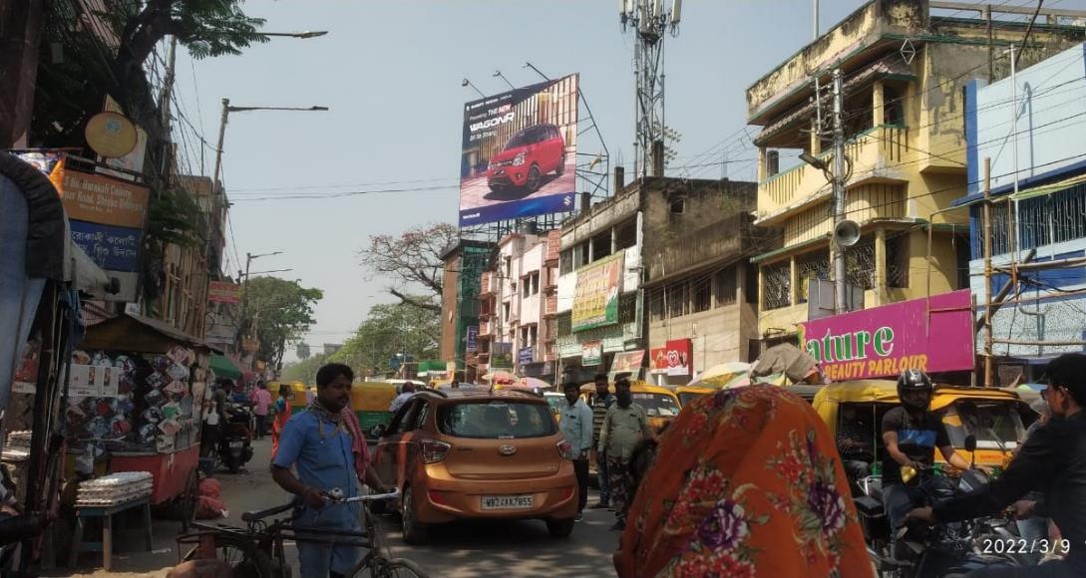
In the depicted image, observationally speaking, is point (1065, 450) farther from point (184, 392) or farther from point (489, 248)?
point (489, 248)

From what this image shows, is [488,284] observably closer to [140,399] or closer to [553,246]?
[553,246]

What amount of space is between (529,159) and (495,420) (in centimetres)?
3408

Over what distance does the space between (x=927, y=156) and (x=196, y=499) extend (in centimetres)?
1648

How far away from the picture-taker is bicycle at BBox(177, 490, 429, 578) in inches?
180

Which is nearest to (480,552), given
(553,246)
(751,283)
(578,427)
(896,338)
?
(578,427)

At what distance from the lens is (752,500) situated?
2.68 metres

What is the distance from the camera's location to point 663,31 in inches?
1348

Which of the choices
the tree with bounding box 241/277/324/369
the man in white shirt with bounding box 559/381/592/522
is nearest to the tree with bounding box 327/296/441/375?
the tree with bounding box 241/277/324/369

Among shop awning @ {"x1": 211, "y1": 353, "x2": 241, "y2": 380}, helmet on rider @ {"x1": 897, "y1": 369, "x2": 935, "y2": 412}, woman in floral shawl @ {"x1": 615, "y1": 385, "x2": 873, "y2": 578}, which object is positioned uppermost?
shop awning @ {"x1": 211, "y1": 353, "x2": 241, "y2": 380}

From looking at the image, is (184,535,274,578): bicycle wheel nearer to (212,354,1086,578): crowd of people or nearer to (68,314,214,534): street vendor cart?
(212,354,1086,578): crowd of people

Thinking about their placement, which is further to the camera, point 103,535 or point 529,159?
point 529,159

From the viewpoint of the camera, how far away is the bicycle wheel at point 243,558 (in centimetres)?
461

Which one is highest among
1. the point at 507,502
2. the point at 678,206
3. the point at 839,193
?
the point at 678,206

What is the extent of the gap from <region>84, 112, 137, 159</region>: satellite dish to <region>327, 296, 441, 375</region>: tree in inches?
2529
